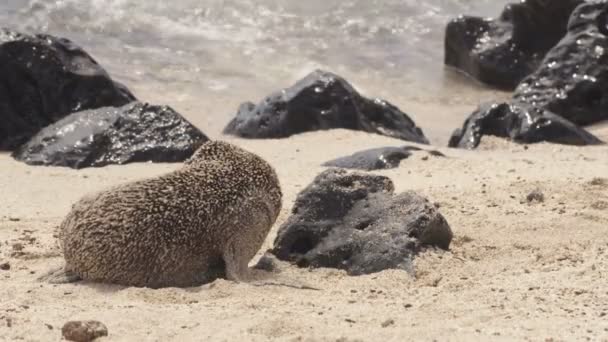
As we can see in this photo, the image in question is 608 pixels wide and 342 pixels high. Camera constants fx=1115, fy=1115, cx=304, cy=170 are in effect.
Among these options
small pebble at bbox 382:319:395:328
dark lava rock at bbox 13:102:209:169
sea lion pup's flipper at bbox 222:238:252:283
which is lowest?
dark lava rock at bbox 13:102:209:169

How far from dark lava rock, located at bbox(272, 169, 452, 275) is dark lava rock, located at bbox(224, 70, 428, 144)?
4318 mm

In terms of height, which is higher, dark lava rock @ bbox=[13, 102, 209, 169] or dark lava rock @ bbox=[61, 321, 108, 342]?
dark lava rock @ bbox=[61, 321, 108, 342]

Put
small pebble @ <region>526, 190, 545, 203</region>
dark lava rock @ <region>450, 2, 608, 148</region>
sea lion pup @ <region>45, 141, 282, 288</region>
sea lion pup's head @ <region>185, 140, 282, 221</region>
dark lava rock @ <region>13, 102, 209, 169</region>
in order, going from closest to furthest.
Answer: sea lion pup @ <region>45, 141, 282, 288</region>
sea lion pup's head @ <region>185, 140, 282, 221</region>
small pebble @ <region>526, 190, 545, 203</region>
dark lava rock @ <region>13, 102, 209, 169</region>
dark lava rock @ <region>450, 2, 608, 148</region>

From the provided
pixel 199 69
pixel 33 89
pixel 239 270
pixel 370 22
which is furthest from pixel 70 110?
pixel 370 22

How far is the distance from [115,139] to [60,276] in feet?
13.4

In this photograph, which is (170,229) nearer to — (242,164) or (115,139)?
(242,164)

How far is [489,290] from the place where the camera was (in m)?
5.09

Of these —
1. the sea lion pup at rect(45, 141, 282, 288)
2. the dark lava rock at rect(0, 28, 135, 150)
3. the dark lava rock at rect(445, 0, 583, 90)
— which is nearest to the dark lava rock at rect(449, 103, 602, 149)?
the dark lava rock at rect(0, 28, 135, 150)

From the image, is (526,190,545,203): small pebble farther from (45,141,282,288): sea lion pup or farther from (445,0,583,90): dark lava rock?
(445,0,583,90): dark lava rock

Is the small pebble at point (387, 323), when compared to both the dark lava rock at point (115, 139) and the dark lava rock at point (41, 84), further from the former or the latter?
the dark lava rock at point (41, 84)

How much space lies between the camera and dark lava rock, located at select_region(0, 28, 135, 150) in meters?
10.6

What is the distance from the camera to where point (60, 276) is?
5.52m

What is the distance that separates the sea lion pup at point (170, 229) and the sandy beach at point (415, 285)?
0.12m

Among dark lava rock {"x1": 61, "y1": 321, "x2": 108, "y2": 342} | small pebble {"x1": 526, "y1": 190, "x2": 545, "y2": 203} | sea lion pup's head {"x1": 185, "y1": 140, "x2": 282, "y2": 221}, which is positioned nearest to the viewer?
dark lava rock {"x1": 61, "y1": 321, "x2": 108, "y2": 342}
